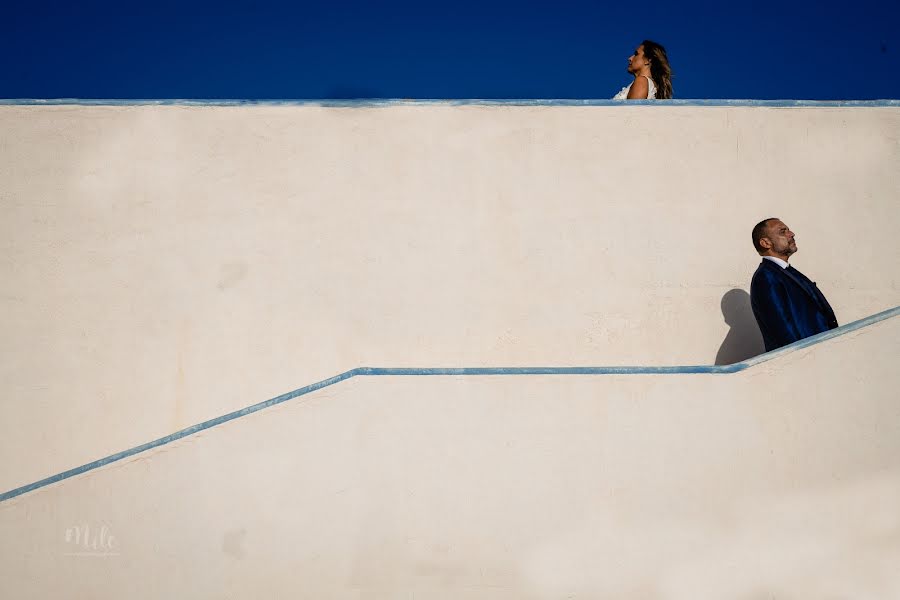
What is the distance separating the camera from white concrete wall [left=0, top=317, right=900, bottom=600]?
271 cm

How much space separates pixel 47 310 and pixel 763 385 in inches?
164

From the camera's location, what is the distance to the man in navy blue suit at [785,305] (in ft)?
12.3

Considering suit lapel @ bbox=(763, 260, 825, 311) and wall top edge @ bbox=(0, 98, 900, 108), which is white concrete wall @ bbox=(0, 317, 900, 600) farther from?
wall top edge @ bbox=(0, 98, 900, 108)

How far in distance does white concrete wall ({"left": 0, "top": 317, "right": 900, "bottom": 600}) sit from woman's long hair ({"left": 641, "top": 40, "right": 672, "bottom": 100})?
10.7 feet

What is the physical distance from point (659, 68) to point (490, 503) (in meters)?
4.00

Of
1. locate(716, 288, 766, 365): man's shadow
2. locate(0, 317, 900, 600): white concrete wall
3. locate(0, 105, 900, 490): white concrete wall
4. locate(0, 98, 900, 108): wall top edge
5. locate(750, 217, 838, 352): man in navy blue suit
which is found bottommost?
locate(0, 317, 900, 600): white concrete wall

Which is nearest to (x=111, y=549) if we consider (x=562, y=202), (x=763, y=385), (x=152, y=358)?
(x=152, y=358)

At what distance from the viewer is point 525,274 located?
16.0 feet

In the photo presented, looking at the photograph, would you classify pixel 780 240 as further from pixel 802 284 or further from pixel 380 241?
pixel 380 241

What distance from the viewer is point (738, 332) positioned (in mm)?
4848

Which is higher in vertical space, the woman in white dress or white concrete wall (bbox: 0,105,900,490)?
the woman in white dress

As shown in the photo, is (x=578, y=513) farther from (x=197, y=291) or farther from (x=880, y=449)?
(x=197, y=291)

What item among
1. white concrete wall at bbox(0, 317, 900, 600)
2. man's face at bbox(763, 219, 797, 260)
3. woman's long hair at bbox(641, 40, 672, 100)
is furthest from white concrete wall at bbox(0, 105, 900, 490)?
white concrete wall at bbox(0, 317, 900, 600)

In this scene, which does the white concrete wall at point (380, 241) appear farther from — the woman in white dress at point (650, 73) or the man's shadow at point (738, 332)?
the woman in white dress at point (650, 73)
